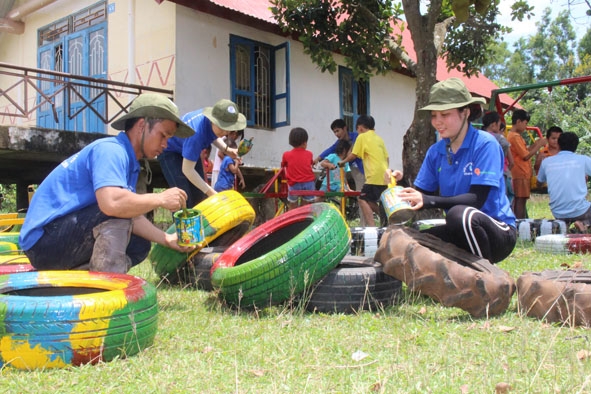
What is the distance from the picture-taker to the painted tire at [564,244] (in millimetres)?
6031

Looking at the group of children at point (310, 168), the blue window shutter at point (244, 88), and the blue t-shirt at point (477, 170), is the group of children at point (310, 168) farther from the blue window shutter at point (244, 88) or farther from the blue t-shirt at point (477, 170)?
the blue t-shirt at point (477, 170)

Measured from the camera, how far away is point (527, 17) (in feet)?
33.8

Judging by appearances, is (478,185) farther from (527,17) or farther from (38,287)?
(527,17)

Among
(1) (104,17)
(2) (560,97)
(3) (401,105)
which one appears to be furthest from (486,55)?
(2) (560,97)

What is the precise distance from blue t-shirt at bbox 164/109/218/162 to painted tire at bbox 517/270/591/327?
9.79 ft

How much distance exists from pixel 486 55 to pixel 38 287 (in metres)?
10.8

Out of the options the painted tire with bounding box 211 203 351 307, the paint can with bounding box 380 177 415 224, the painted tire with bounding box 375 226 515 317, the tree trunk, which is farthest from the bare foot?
the painted tire with bounding box 211 203 351 307

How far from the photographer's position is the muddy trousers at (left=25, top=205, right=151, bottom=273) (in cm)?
322

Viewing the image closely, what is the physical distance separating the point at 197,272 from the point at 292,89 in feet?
28.8

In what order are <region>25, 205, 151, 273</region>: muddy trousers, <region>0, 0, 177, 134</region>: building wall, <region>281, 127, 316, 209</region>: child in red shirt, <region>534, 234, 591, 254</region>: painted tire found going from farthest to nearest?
<region>0, 0, 177, 134</region>: building wall < <region>281, 127, 316, 209</region>: child in red shirt < <region>534, 234, 591, 254</region>: painted tire < <region>25, 205, 151, 273</region>: muddy trousers

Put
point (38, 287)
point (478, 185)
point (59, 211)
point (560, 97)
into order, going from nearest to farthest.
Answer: point (38, 287), point (59, 211), point (478, 185), point (560, 97)

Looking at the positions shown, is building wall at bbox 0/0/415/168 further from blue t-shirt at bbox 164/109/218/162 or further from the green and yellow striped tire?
the green and yellow striped tire

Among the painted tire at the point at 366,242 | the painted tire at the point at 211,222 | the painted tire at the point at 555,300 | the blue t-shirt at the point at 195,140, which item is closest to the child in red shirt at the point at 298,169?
the painted tire at the point at 366,242

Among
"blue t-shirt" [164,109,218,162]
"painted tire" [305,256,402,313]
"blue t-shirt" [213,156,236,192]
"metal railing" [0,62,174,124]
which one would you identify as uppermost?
"metal railing" [0,62,174,124]
